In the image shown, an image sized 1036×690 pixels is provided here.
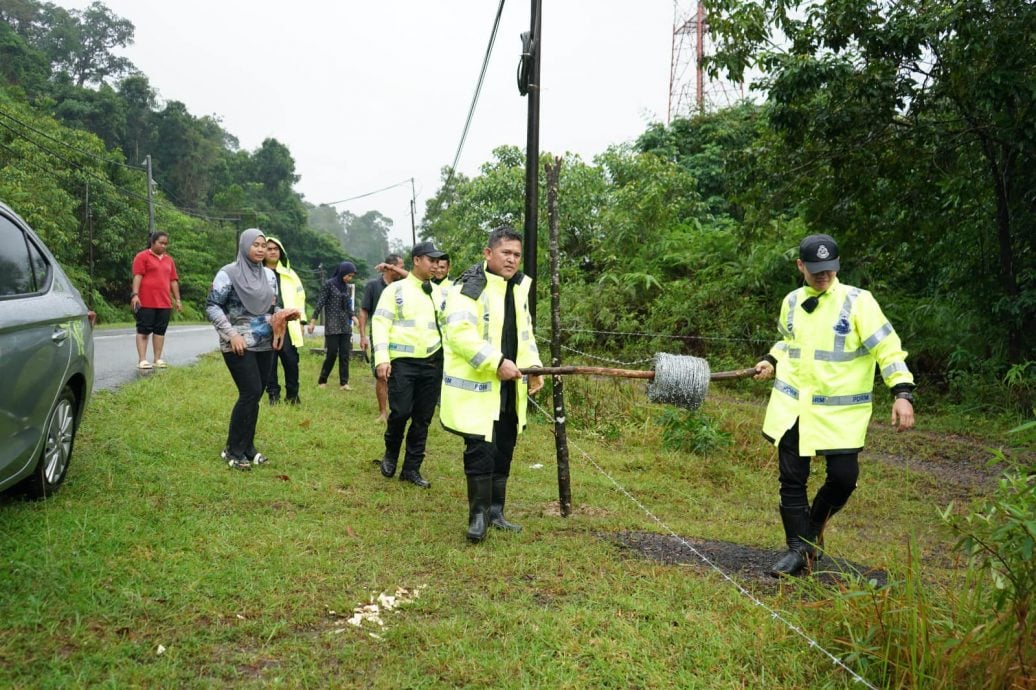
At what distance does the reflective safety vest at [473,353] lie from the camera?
4750mm

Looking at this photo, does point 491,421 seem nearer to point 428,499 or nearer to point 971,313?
point 428,499

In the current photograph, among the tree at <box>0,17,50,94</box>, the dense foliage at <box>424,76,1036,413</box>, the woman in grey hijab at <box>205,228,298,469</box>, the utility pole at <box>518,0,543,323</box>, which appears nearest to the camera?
the woman in grey hijab at <box>205,228,298,469</box>

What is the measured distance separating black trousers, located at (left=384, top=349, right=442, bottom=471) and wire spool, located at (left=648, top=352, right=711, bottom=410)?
2.31m

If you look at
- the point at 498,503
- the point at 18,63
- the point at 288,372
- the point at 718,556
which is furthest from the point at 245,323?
the point at 18,63

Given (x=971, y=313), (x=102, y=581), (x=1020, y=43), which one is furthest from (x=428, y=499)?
(x=971, y=313)

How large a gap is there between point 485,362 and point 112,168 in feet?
126

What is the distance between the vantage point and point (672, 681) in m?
3.05

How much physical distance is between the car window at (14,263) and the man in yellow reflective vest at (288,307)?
3.16m

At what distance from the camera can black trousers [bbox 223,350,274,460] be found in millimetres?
6105

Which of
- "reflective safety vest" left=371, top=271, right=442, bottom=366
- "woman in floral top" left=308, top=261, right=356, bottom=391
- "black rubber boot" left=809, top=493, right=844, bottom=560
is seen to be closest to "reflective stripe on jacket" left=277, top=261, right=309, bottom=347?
"woman in floral top" left=308, top=261, right=356, bottom=391

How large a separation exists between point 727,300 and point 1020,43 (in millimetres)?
6976

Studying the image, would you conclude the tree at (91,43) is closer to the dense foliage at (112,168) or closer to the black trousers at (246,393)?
the dense foliage at (112,168)

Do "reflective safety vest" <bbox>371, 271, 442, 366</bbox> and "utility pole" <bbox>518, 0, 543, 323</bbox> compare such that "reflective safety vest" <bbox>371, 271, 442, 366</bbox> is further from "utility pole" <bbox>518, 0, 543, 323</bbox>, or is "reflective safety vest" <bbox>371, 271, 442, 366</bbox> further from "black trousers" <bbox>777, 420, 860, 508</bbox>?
"black trousers" <bbox>777, 420, 860, 508</bbox>

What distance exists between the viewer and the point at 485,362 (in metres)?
4.67
